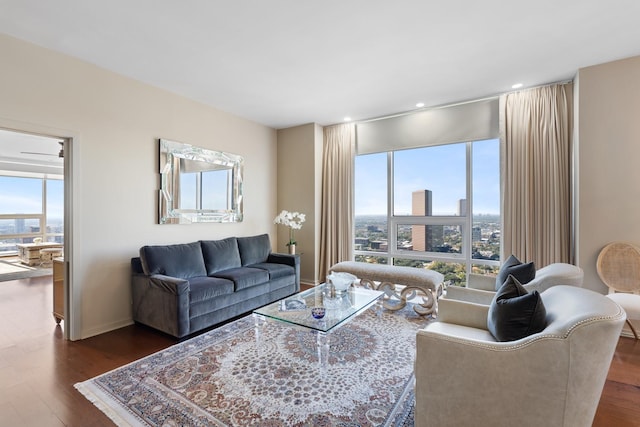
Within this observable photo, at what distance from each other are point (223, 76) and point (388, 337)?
339cm

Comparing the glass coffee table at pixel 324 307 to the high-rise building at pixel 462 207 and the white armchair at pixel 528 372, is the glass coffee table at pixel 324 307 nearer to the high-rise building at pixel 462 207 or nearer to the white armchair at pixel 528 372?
the white armchair at pixel 528 372

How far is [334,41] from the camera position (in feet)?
8.88

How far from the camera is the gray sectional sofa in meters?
2.93

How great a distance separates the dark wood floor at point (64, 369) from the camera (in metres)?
1.84

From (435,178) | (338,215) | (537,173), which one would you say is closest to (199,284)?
(338,215)

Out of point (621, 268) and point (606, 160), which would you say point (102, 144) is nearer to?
point (606, 160)

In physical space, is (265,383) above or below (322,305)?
below

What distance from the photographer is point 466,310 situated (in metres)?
2.13

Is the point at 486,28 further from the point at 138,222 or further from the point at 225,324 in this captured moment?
the point at 138,222

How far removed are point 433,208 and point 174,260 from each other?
3.69 metres

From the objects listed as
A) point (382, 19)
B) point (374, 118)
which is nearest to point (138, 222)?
point (382, 19)

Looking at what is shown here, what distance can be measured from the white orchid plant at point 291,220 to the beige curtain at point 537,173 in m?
3.07

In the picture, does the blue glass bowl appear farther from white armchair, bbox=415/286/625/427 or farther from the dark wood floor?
the dark wood floor

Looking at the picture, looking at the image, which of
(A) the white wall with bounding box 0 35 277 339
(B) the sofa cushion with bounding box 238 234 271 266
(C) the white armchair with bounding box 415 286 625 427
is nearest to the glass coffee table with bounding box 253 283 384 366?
(C) the white armchair with bounding box 415 286 625 427
